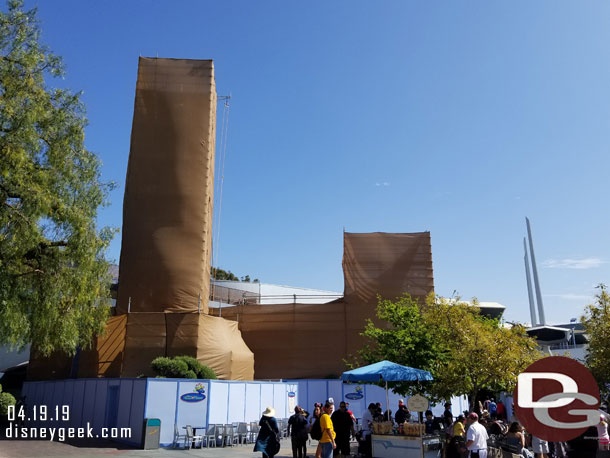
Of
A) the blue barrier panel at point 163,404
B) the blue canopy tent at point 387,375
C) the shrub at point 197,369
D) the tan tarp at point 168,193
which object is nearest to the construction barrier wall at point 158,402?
the blue barrier panel at point 163,404

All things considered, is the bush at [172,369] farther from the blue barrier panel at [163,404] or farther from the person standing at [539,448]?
the person standing at [539,448]

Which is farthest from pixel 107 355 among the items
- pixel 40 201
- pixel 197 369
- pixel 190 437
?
pixel 40 201

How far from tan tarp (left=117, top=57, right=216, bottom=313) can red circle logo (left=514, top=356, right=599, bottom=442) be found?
83.4 ft

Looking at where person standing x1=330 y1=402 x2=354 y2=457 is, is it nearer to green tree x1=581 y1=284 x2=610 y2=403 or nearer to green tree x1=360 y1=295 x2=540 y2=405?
green tree x1=360 y1=295 x2=540 y2=405

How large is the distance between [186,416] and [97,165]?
900 centimetres

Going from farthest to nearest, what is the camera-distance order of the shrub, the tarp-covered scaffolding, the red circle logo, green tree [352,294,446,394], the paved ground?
the tarp-covered scaffolding
the shrub
green tree [352,294,446,394]
the paved ground
the red circle logo

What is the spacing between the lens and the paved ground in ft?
47.3

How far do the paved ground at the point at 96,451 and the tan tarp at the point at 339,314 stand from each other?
Answer: 46.0 ft

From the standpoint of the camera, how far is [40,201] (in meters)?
12.8

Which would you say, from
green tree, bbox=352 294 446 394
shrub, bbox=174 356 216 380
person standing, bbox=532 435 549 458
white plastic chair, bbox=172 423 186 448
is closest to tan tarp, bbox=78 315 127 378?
shrub, bbox=174 356 216 380

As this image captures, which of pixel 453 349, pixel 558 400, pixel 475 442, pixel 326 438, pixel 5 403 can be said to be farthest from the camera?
pixel 5 403

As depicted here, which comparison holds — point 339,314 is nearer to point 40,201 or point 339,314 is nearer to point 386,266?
point 386,266

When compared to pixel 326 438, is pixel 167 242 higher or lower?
higher

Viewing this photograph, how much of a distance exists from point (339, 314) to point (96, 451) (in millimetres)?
18899
